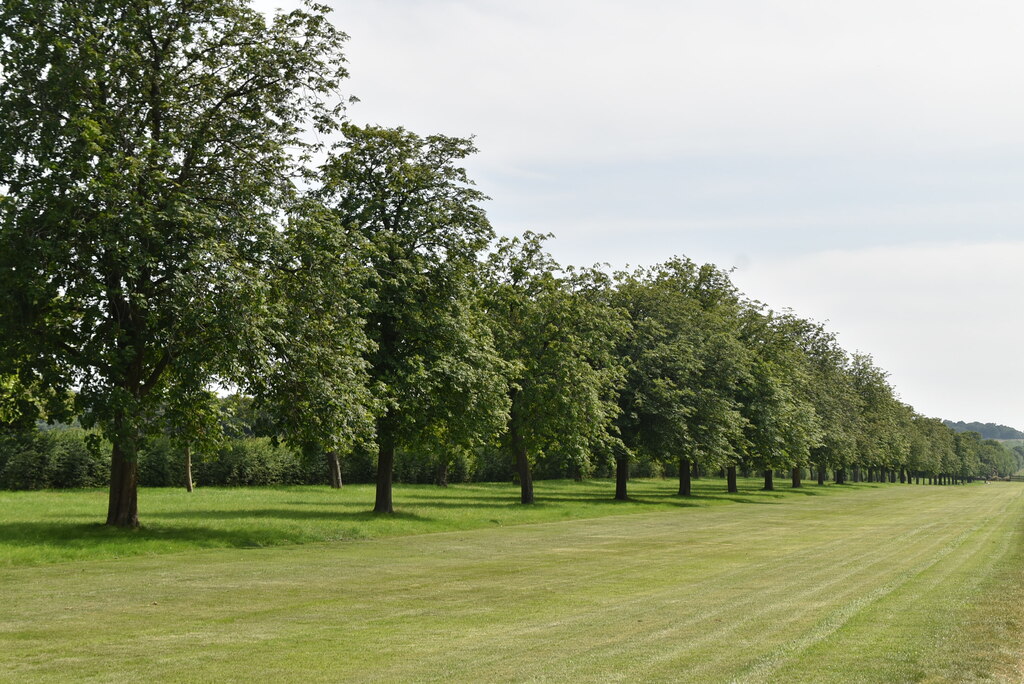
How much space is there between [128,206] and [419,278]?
12.6 m

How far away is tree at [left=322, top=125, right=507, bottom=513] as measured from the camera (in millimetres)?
34344

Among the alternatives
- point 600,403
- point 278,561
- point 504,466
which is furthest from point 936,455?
point 278,561

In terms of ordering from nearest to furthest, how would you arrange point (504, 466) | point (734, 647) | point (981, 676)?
point (981, 676) < point (734, 647) < point (504, 466)

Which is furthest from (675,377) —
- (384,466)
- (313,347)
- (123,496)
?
(123,496)

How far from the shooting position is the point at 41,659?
10766 millimetres

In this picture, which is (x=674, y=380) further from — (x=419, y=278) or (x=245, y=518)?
(x=245, y=518)

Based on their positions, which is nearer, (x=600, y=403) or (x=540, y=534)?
(x=540, y=534)

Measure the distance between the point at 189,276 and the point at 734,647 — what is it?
1740 centimetres

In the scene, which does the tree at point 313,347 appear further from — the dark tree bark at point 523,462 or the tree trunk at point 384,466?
the dark tree bark at point 523,462

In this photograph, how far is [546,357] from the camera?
150 feet

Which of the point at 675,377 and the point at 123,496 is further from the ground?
the point at 675,377

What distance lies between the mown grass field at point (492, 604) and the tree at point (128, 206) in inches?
184

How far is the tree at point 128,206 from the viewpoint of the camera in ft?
75.0

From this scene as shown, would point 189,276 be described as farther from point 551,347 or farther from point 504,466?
point 504,466
